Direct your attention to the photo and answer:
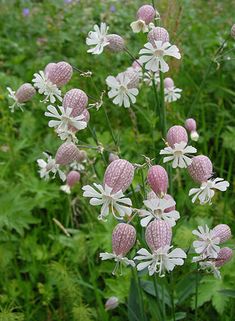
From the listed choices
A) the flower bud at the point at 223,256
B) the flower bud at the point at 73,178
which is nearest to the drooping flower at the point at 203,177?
the flower bud at the point at 223,256

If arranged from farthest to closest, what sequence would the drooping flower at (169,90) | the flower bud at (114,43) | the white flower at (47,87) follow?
the drooping flower at (169,90) < the flower bud at (114,43) < the white flower at (47,87)

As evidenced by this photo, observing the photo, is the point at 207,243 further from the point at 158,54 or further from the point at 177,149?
the point at 158,54

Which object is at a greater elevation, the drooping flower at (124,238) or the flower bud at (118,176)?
the flower bud at (118,176)

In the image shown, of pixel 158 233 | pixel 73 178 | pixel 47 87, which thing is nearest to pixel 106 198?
pixel 158 233

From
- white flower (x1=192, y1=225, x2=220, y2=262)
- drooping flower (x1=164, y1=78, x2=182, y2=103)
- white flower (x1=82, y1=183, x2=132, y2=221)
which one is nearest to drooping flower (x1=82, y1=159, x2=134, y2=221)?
white flower (x1=82, y1=183, x2=132, y2=221)

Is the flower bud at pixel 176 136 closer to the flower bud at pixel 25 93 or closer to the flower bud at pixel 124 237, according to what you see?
the flower bud at pixel 124 237

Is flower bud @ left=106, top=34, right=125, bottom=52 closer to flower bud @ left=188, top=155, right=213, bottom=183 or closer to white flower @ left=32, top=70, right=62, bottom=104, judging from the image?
white flower @ left=32, top=70, right=62, bottom=104

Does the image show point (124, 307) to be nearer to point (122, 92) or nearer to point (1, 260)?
point (1, 260)

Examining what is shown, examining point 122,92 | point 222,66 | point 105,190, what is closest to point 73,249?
point 122,92
